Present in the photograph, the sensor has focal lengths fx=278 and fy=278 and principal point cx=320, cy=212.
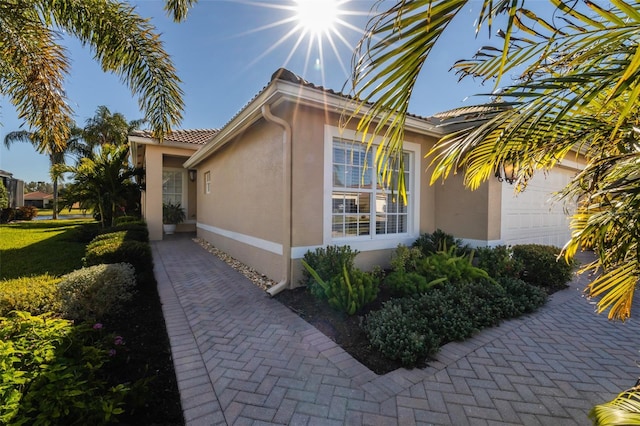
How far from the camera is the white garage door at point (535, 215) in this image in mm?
7598

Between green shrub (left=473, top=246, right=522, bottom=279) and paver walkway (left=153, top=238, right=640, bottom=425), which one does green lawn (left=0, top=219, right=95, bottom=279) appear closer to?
paver walkway (left=153, top=238, right=640, bottom=425)

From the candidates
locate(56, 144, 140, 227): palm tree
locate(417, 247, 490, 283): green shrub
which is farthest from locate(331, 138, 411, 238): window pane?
locate(56, 144, 140, 227): palm tree

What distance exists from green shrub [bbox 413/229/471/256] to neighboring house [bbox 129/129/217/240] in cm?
922

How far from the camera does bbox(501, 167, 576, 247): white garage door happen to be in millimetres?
7598

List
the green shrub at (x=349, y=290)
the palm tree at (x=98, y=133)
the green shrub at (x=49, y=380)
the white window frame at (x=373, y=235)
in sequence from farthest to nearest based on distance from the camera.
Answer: the palm tree at (x=98, y=133) → the white window frame at (x=373, y=235) → the green shrub at (x=349, y=290) → the green shrub at (x=49, y=380)

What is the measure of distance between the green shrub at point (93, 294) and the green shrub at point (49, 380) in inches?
60.5

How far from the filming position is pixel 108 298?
14.6ft

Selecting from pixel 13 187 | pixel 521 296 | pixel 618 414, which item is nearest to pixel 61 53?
pixel 618 414

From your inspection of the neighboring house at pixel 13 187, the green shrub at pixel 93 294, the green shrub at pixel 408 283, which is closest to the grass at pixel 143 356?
the green shrub at pixel 93 294

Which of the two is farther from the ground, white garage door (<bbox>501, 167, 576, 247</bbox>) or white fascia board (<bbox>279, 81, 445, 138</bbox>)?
white fascia board (<bbox>279, 81, 445, 138</bbox>)

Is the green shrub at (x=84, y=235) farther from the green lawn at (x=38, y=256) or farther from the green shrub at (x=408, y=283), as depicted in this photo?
the green shrub at (x=408, y=283)

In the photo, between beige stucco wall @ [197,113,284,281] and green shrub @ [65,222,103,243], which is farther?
green shrub @ [65,222,103,243]

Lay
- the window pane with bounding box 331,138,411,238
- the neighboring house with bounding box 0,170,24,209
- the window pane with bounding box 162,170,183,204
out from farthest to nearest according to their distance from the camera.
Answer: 1. the neighboring house with bounding box 0,170,24,209
2. the window pane with bounding box 162,170,183,204
3. the window pane with bounding box 331,138,411,238

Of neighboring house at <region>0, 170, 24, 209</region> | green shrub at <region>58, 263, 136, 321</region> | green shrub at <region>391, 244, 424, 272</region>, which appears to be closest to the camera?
green shrub at <region>58, 263, 136, 321</region>
